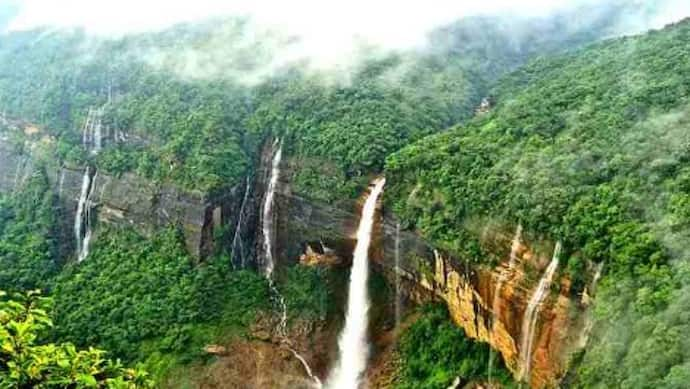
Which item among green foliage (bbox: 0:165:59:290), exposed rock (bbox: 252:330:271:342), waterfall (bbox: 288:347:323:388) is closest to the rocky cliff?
waterfall (bbox: 288:347:323:388)

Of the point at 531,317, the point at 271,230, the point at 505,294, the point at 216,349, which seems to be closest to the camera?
the point at 531,317

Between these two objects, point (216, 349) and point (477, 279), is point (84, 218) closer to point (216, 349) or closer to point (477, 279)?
point (216, 349)

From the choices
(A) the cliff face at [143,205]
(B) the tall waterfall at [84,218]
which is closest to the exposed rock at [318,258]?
(A) the cliff face at [143,205]

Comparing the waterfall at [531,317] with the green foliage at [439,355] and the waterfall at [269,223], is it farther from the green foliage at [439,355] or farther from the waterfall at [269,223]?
the waterfall at [269,223]

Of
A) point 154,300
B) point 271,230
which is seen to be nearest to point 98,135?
point 154,300

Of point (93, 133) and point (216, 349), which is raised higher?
point (93, 133)

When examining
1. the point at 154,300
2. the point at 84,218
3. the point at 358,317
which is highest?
the point at 84,218

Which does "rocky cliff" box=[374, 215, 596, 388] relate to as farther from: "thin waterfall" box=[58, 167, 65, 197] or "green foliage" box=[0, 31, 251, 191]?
"thin waterfall" box=[58, 167, 65, 197]

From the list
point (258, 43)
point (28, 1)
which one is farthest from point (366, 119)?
point (28, 1)
